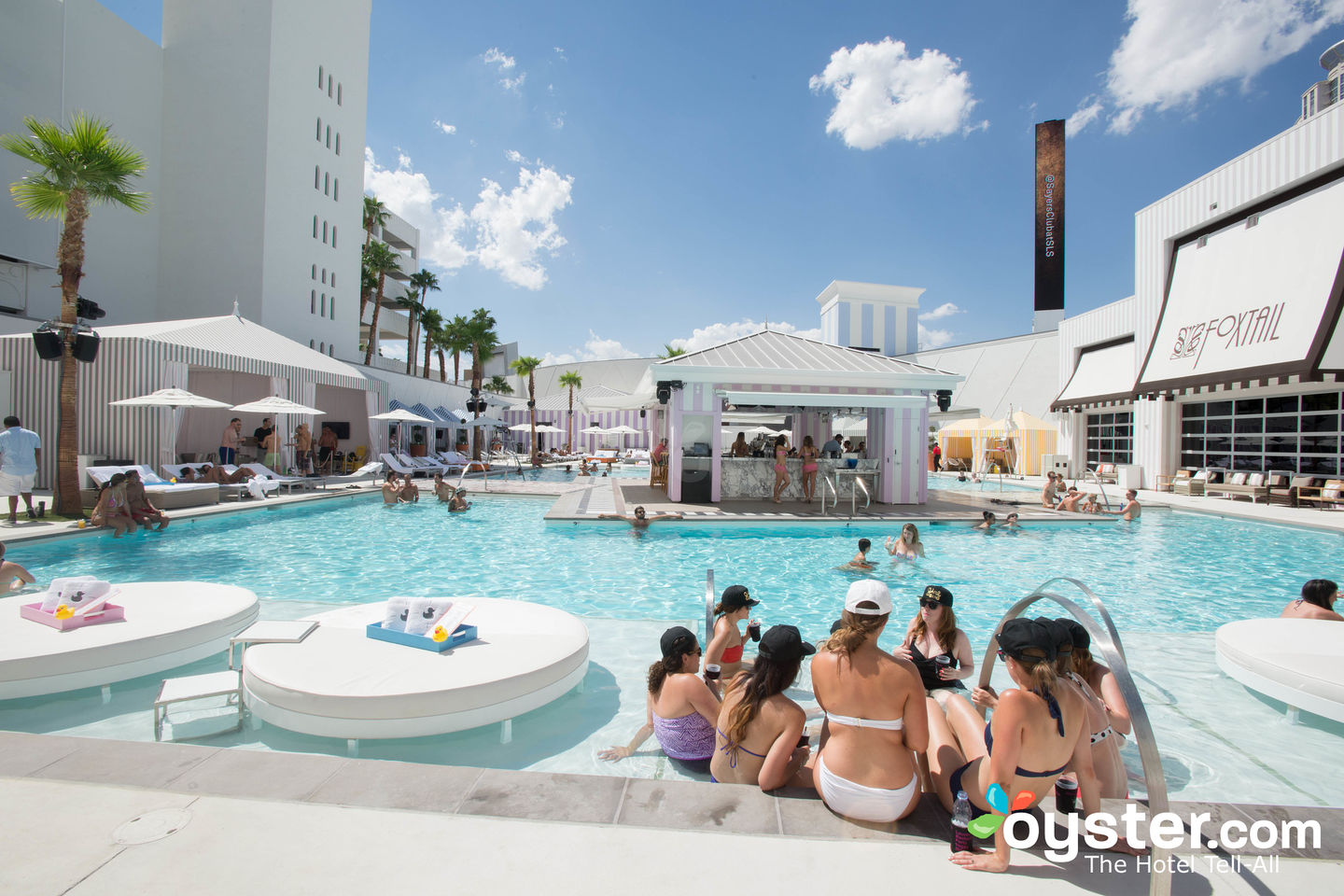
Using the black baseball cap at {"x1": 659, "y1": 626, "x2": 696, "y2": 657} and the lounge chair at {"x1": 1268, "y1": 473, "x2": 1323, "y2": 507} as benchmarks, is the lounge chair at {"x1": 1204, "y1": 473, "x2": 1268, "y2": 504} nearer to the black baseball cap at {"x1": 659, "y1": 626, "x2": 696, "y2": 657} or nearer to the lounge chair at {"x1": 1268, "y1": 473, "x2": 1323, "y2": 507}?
the lounge chair at {"x1": 1268, "y1": 473, "x2": 1323, "y2": 507}

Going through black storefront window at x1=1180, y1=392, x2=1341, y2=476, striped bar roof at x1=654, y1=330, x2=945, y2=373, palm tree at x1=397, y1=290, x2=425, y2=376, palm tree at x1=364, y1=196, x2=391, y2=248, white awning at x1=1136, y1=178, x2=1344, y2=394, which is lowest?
black storefront window at x1=1180, y1=392, x2=1341, y2=476

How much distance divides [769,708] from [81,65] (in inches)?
1174

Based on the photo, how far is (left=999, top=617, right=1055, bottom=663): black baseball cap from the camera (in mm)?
2328

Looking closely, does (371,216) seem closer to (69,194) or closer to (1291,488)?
(69,194)

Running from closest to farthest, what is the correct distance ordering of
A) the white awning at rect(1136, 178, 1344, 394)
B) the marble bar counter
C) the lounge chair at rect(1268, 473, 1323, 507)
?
the white awning at rect(1136, 178, 1344, 394) → the marble bar counter → the lounge chair at rect(1268, 473, 1323, 507)

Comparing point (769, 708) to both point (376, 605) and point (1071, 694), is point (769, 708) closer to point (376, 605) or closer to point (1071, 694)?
point (1071, 694)

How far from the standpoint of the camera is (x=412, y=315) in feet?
129

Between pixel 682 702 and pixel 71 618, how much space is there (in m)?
4.54

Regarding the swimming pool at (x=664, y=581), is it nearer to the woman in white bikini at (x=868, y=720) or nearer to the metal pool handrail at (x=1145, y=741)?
the woman in white bikini at (x=868, y=720)

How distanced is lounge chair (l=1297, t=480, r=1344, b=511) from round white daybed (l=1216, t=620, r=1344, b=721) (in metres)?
14.4

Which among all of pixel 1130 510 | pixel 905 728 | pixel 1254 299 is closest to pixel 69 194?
pixel 905 728

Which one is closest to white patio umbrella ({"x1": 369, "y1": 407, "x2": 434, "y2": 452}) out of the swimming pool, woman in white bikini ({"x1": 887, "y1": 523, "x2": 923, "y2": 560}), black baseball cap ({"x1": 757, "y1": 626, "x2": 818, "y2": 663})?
the swimming pool

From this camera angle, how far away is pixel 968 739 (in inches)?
114

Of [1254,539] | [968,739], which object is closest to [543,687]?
[968,739]
